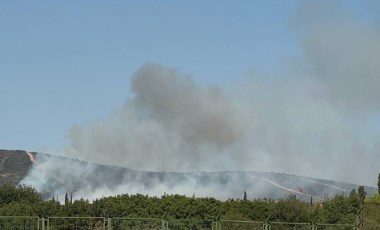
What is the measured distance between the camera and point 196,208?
54062 mm

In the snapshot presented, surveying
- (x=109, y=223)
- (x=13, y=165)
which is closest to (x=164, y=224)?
(x=109, y=223)

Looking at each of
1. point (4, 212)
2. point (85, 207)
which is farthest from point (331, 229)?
point (4, 212)

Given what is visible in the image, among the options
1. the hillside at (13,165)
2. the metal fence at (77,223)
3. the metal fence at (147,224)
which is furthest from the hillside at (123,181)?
the metal fence at (77,223)

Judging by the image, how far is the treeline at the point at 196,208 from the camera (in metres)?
50.3

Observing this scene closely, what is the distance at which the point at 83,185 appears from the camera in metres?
144

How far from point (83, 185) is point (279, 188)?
47.9 metres

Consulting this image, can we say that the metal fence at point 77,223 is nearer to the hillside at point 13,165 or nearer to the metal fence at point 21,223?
the metal fence at point 21,223

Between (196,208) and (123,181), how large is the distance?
97.5 metres

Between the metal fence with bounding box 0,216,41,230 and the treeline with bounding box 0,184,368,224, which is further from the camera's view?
the treeline with bounding box 0,184,368,224

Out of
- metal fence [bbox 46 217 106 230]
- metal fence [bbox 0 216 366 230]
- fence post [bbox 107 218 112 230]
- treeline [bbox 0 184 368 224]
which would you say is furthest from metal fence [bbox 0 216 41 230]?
treeline [bbox 0 184 368 224]

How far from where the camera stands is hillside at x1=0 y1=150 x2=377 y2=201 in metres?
139

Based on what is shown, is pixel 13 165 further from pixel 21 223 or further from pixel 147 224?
pixel 21 223

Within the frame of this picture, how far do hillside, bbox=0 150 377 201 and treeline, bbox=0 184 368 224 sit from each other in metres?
72.9

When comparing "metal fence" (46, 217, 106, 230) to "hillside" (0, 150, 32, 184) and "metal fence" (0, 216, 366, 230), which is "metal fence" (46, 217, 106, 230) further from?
"hillside" (0, 150, 32, 184)
